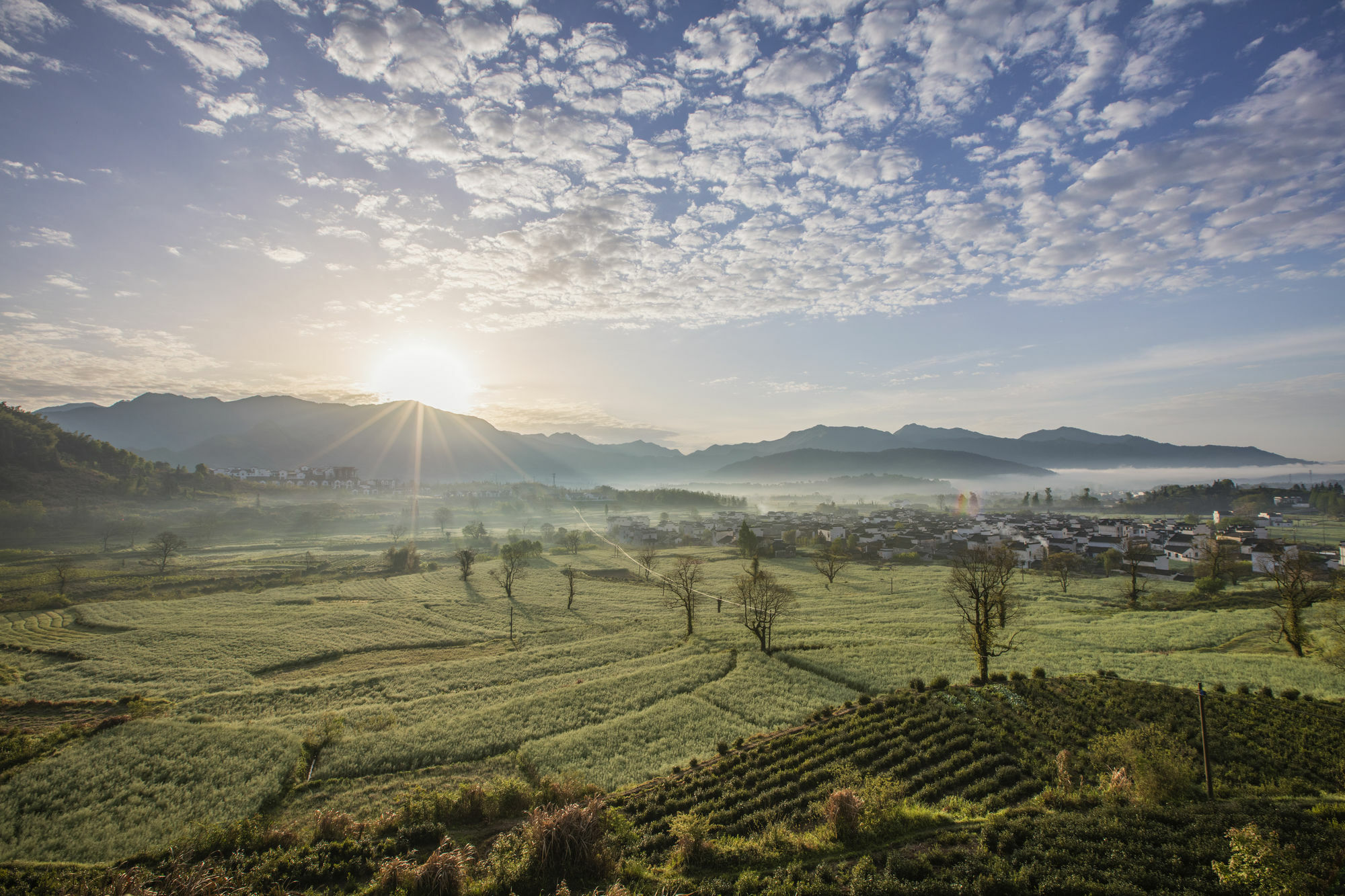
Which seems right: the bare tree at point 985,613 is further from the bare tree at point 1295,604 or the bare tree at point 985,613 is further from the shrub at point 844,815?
the shrub at point 844,815

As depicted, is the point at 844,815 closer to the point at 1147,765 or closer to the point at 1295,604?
the point at 1147,765

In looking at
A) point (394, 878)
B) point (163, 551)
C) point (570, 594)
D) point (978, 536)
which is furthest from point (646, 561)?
point (163, 551)

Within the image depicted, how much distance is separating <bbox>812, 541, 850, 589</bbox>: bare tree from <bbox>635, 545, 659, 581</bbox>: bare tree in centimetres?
2692

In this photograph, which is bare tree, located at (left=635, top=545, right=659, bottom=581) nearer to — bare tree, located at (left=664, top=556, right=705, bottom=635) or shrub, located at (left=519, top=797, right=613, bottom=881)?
bare tree, located at (left=664, top=556, right=705, bottom=635)

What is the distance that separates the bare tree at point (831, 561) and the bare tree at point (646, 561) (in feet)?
88.3

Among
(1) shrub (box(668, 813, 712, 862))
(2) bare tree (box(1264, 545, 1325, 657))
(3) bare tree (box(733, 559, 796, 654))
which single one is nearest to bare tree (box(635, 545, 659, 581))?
(3) bare tree (box(733, 559, 796, 654))

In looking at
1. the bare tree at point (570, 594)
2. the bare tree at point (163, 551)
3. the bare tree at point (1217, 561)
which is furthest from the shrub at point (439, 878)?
the bare tree at point (163, 551)

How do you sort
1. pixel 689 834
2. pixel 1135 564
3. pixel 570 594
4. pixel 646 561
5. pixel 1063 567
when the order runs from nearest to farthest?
pixel 689 834
pixel 1135 564
pixel 570 594
pixel 1063 567
pixel 646 561

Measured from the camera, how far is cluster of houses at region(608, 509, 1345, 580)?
81.8 meters

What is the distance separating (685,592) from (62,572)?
78261 mm

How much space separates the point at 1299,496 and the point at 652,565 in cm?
Answer: 22583

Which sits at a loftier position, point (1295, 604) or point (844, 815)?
point (1295, 604)

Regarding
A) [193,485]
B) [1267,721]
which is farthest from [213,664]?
[193,485]

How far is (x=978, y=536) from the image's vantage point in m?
102
